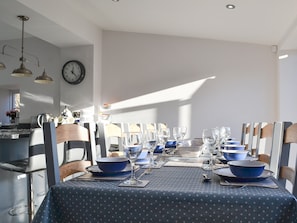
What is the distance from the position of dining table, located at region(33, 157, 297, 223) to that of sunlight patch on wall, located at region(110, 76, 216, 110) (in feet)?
12.9

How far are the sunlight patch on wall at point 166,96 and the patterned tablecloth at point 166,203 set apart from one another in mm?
3941

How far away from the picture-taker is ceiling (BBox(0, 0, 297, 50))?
3.37 meters

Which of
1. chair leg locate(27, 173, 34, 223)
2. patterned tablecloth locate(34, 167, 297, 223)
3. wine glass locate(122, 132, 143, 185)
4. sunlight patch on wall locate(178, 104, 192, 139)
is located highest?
sunlight patch on wall locate(178, 104, 192, 139)

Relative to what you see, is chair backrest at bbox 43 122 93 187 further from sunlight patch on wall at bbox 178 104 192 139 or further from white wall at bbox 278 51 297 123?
white wall at bbox 278 51 297 123

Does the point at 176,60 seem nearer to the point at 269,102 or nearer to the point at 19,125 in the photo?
the point at 269,102

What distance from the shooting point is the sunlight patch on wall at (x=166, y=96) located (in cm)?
484

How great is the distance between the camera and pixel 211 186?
3.04ft

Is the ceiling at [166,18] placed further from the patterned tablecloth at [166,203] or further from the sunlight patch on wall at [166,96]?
the patterned tablecloth at [166,203]

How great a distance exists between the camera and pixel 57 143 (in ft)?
3.97

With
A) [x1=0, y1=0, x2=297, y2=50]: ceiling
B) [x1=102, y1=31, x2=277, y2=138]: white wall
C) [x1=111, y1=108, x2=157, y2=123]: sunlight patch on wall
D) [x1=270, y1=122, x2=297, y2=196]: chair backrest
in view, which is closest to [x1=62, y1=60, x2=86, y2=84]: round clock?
[x1=0, y1=0, x2=297, y2=50]: ceiling

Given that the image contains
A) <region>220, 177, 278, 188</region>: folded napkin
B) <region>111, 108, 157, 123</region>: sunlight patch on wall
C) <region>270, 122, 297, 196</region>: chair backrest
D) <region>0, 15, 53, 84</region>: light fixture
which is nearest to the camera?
<region>220, 177, 278, 188</region>: folded napkin

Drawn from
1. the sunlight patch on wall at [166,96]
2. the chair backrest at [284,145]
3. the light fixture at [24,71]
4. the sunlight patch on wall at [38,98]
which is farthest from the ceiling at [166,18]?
the chair backrest at [284,145]

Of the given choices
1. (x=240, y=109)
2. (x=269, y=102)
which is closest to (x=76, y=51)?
(x=240, y=109)

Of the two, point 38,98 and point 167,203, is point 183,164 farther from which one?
point 38,98
